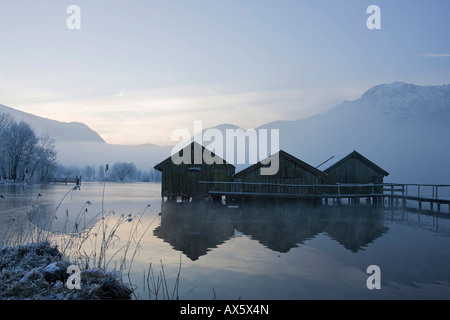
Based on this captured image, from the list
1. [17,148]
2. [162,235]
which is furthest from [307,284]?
[17,148]

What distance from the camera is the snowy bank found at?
6840 millimetres

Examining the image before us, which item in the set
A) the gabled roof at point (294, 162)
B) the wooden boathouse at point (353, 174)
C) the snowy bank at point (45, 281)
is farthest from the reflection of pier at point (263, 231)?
the wooden boathouse at point (353, 174)

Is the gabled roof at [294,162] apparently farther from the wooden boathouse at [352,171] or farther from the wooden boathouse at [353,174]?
the wooden boathouse at [352,171]

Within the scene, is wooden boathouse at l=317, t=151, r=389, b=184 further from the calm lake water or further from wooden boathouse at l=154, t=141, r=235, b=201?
the calm lake water

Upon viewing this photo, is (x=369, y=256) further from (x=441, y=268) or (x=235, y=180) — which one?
(x=235, y=180)

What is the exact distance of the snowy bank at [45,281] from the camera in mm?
6840

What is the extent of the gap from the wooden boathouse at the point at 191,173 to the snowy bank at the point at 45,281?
29.7 meters

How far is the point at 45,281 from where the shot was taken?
24.4 ft

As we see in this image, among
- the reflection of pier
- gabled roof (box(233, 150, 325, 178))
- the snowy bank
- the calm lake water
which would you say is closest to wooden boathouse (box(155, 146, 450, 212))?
gabled roof (box(233, 150, 325, 178))

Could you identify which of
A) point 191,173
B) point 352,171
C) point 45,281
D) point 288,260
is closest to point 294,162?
point 352,171

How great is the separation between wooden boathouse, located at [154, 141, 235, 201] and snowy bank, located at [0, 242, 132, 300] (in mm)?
29713

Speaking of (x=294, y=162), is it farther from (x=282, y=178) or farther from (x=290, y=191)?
(x=290, y=191)

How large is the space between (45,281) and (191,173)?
31.7 m
